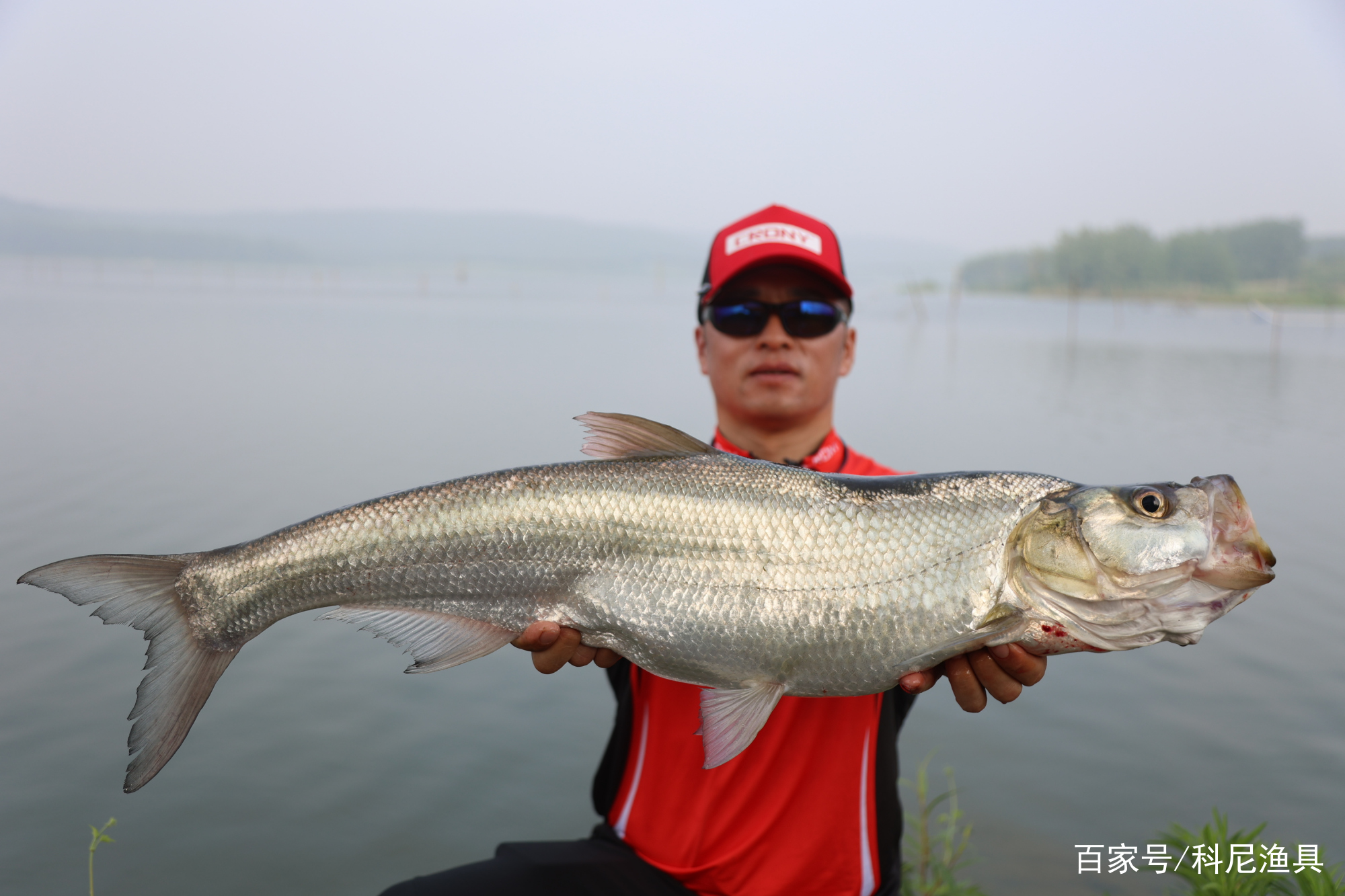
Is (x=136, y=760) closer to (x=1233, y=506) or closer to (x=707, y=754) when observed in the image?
(x=707, y=754)

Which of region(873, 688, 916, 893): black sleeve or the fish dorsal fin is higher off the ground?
the fish dorsal fin

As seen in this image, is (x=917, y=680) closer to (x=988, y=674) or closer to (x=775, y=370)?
(x=988, y=674)

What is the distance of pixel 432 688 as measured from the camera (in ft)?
22.8

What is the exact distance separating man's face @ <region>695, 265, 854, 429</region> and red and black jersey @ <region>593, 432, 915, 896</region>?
711 millimetres

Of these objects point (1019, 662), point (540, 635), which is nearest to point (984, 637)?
point (1019, 662)

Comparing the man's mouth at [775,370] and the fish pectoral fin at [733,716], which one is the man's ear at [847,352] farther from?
the fish pectoral fin at [733,716]

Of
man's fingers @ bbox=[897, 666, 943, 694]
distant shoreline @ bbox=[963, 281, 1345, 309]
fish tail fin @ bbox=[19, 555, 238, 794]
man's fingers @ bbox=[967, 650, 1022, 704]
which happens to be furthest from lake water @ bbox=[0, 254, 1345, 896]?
distant shoreline @ bbox=[963, 281, 1345, 309]

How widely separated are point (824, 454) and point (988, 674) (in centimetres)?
131

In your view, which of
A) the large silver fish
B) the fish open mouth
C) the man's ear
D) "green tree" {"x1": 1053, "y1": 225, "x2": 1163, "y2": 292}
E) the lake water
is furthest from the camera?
"green tree" {"x1": 1053, "y1": 225, "x2": 1163, "y2": 292}

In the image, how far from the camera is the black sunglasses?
3365 millimetres

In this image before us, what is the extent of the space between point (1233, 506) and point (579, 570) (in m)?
1.79

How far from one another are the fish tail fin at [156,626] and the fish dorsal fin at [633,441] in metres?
1.21

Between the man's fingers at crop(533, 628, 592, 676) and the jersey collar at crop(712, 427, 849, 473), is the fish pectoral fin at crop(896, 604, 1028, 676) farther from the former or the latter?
the jersey collar at crop(712, 427, 849, 473)

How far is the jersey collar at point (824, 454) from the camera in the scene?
341 centimetres
